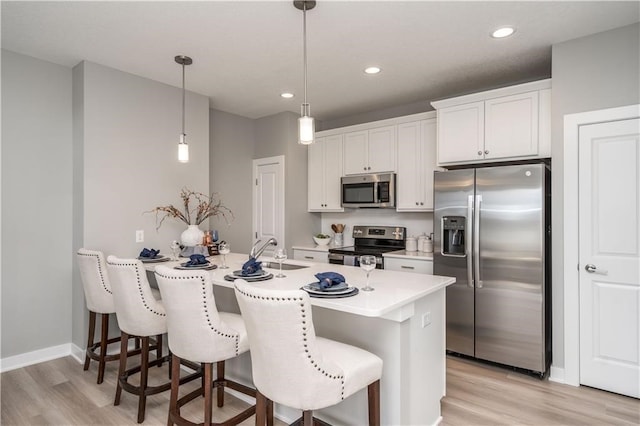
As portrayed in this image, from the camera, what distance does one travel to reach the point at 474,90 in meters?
4.07

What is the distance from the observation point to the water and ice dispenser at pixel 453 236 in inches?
133

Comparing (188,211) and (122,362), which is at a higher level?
(188,211)

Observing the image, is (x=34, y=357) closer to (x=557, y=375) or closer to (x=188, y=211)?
(x=188, y=211)

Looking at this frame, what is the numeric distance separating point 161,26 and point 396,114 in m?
2.97

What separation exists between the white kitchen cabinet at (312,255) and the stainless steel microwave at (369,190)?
0.69 m

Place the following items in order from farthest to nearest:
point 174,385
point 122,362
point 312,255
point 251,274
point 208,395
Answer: point 312,255 → point 122,362 → point 251,274 → point 174,385 → point 208,395

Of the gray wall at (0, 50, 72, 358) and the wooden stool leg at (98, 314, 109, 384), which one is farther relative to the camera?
the gray wall at (0, 50, 72, 358)

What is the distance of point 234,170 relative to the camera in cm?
508

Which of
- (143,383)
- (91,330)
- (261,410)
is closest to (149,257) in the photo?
(91,330)

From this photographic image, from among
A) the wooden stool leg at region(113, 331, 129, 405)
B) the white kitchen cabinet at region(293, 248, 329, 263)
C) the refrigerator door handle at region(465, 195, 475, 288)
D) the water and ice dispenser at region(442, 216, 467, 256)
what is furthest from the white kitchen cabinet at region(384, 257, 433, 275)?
the wooden stool leg at region(113, 331, 129, 405)

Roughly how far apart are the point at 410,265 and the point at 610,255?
1.68 metres

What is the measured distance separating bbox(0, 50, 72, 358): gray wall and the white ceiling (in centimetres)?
31

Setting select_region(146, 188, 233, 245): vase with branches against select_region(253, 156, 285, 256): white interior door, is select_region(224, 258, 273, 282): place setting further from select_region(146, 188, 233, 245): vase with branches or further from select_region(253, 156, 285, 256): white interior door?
select_region(253, 156, 285, 256): white interior door

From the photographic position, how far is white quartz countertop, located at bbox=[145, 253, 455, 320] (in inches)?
66.4
